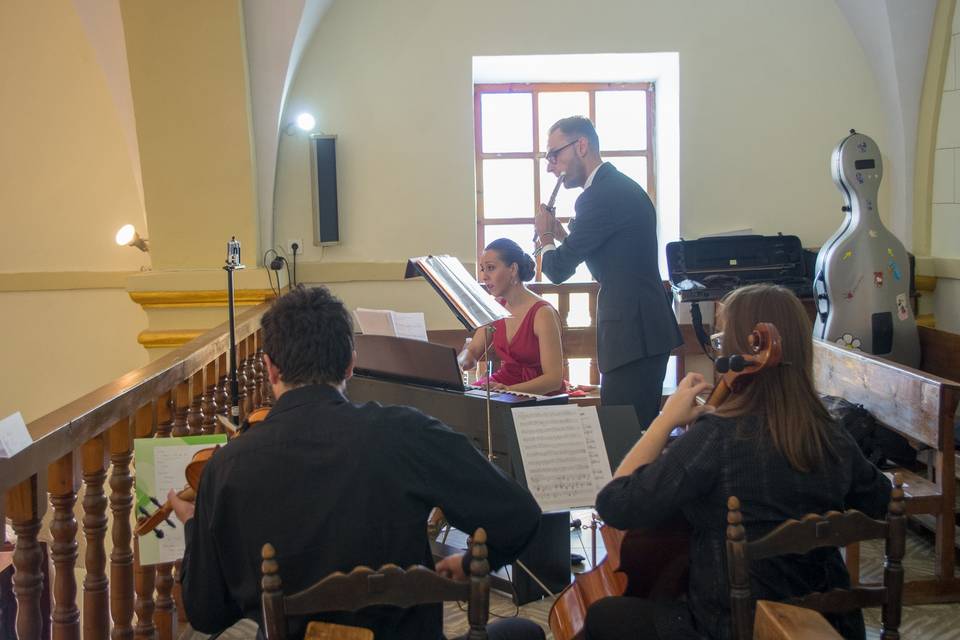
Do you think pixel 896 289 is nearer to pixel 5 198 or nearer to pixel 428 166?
pixel 428 166

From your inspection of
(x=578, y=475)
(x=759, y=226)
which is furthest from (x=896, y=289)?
(x=578, y=475)

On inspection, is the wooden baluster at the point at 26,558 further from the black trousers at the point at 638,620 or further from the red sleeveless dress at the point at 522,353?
the red sleeveless dress at the point at 522,353

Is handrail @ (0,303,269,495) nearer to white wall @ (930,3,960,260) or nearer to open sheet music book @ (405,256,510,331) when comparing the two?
open sheet music book @ (405,256,510,331)

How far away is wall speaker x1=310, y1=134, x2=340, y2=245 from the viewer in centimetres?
616

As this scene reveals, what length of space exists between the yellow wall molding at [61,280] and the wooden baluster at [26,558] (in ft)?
15.6

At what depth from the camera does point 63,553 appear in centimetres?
209

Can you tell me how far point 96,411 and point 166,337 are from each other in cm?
314

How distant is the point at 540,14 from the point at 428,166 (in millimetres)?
1181

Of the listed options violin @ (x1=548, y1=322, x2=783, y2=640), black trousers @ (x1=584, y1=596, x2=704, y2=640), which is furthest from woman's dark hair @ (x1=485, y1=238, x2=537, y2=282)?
black trousers @ (x1=584, y1=596, x2=704, y2=640)

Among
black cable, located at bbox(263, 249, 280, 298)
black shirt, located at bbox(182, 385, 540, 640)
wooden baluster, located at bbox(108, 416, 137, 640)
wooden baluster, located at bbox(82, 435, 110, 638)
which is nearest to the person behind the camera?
black shirt, located at bbox(182, 385, 540, 640)

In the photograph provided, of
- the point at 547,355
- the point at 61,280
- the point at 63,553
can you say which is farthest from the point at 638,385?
the point at 61,280

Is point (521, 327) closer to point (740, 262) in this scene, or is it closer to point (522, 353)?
point (522, 353)

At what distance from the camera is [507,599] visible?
344 cm

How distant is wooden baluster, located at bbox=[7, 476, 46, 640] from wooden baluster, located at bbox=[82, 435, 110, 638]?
28cm
